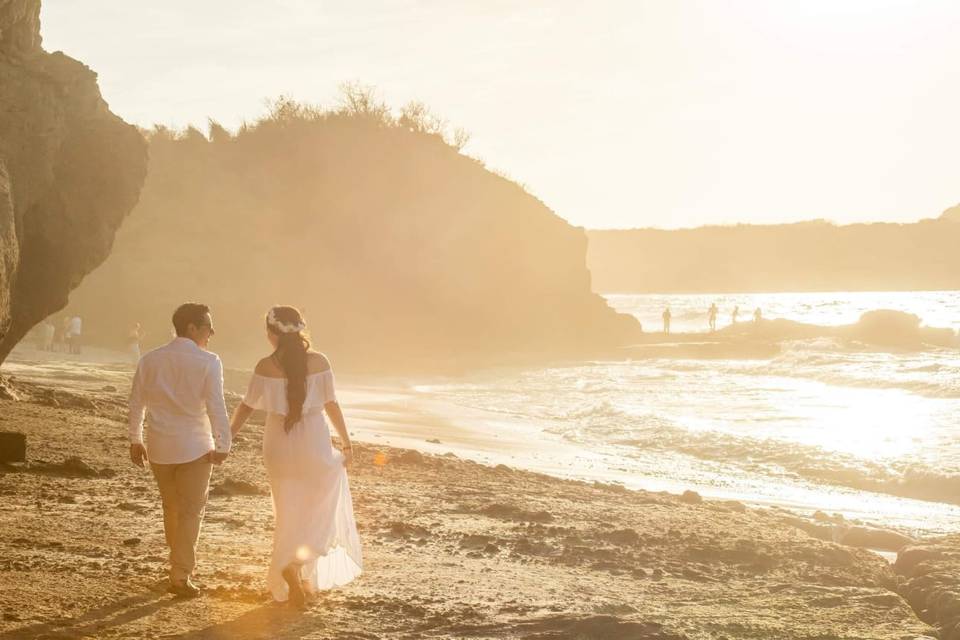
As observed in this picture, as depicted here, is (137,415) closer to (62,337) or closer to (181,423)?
(181,423)

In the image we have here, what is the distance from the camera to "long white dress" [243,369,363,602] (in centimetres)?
645

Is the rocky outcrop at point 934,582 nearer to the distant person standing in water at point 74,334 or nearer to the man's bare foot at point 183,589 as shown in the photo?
the man's bare foot at point 183,589

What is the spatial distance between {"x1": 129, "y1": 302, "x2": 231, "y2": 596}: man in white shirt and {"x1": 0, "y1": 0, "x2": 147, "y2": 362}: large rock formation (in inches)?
208

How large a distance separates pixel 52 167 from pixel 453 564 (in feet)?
24.8

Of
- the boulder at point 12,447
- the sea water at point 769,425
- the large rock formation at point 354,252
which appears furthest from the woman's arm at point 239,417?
the large rock formation at point 354,252

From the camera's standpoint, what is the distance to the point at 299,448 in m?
6.50

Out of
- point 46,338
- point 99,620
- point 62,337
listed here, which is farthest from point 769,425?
point 62,337

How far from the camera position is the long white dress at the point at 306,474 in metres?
6.45

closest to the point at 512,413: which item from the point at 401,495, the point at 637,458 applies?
the point at 637,458

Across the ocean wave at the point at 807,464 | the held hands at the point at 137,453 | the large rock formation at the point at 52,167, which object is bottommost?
the ocean wave at the point at 807,464

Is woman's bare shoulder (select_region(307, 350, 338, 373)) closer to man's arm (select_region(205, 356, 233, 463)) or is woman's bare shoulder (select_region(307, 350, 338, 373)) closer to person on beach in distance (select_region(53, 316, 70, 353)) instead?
man's arm (select_region(205, 356, 233, 463))

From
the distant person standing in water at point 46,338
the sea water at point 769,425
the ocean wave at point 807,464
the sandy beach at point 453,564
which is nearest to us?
the sandy beach at point 453,564

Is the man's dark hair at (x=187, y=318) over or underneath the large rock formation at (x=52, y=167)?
underneath

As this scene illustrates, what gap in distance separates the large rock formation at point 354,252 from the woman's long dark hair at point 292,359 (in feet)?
117
